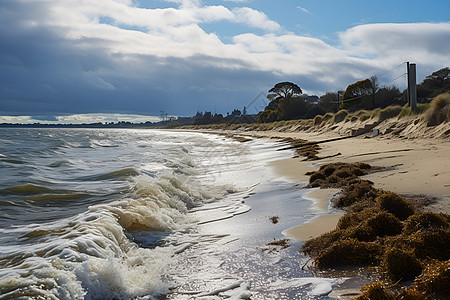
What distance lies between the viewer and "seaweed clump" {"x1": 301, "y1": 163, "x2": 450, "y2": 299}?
2.71m

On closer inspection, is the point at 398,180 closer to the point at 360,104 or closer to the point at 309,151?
the point at 309,151

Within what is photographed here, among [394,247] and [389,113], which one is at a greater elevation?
[389,113]

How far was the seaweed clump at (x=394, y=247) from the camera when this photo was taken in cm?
271

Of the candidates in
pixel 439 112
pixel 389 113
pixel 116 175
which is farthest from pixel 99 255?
pixel 389 113

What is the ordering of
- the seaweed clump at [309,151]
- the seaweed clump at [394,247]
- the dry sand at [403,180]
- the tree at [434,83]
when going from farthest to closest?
1. the tree at [434,83]
2. the seaweed clump at [309,151]
3. the dry sand at [403,180]
4. the seaweed clump at [394,247]

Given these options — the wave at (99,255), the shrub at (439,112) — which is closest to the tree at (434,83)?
the shrub at (439,112)

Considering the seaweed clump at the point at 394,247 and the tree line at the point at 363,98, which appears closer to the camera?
the seaweed clump at the point at 394,247

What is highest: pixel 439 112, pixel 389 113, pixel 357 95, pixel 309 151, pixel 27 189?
pixel 357 95

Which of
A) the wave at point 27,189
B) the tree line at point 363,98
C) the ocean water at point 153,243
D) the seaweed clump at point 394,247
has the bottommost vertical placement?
the ocean water at point 153,243

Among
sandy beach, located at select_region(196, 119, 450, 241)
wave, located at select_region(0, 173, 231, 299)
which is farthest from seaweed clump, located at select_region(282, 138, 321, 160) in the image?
wave, located at select_region(0, 173, 231, 299)

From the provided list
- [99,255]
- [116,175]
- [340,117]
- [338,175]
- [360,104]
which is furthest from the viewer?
[360,104]

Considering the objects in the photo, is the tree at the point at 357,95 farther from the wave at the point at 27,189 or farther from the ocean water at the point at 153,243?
the wave at the point at 27,189

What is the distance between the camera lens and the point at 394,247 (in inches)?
131

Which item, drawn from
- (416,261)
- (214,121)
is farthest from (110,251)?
(214,121)
